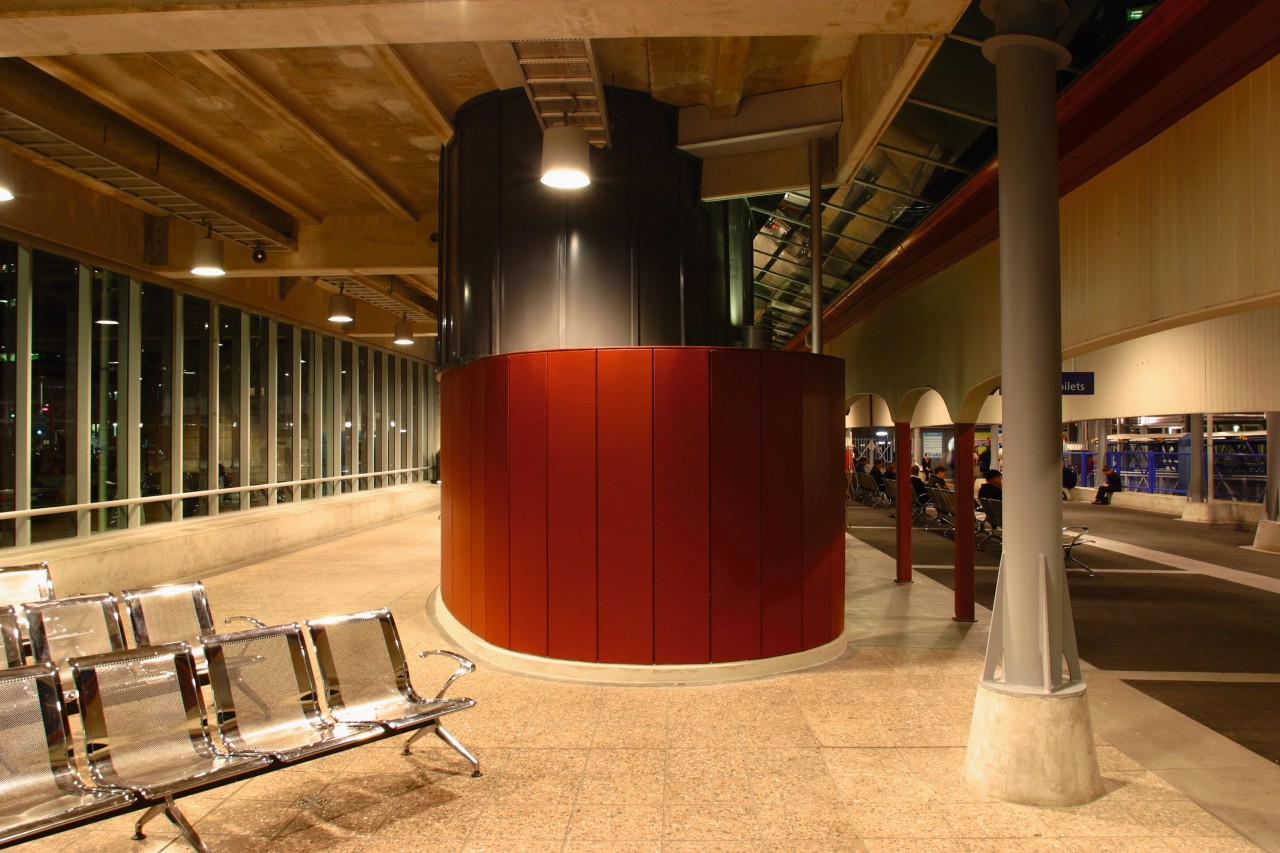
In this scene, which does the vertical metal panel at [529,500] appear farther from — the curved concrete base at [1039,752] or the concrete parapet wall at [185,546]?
the concrete parapet wall at [185,546]

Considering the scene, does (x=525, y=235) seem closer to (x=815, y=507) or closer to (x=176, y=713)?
(x=815, y=507)

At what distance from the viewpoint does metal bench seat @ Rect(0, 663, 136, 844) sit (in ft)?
9.31

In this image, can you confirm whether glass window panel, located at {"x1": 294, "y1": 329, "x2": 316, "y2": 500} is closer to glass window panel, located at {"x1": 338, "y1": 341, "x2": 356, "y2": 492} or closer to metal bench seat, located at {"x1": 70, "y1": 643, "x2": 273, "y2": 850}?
glass window panel, located at {"x1": 338, "y1": 341, "x2": 356, "y2": 492}

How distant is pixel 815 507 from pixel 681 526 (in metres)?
1.22

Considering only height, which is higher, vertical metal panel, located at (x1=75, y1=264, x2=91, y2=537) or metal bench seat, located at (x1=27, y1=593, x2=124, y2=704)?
vertical metal panel, located at (x1=75, y1=264, x2=91, y2=537)

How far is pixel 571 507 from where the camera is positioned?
5684 millimetres

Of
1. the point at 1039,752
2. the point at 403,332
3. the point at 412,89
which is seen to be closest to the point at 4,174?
the point at 412,89

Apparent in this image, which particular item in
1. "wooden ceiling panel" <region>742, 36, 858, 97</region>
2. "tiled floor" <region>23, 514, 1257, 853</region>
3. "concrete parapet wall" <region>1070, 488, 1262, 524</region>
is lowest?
"concrete parapet wall" <region>1070, 488, 1262, 524</region>

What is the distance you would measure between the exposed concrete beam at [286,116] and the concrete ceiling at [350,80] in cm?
2

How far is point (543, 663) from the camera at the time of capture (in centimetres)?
571

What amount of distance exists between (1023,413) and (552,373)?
3.28 metres

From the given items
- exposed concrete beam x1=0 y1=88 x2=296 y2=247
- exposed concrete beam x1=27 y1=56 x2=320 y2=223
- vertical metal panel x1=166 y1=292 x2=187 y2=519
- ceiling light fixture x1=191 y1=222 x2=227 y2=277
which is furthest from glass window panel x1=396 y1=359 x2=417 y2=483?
ceiling light fixture x1=191 y1=222 x2=227 y2=277

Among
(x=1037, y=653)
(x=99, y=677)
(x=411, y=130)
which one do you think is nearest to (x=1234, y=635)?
(x=1037, y=653)

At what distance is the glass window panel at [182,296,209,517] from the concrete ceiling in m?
1.40
